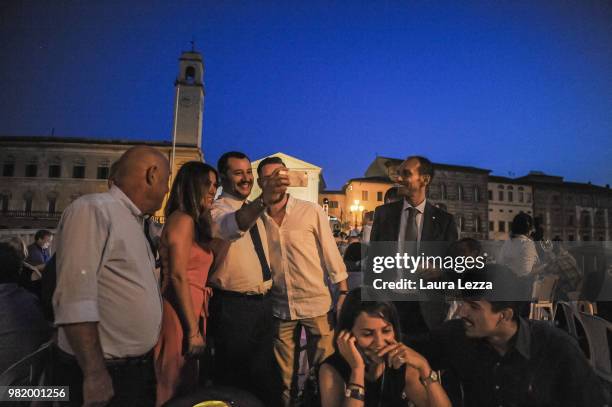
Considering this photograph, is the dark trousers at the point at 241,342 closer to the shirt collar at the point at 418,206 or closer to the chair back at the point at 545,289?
the shirt collar at the point at 418,206

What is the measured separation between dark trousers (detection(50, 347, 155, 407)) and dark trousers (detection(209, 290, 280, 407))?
2.66 feet

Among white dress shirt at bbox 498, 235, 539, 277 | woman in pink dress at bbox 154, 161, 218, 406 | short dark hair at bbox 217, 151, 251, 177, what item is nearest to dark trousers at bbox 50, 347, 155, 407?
woman in pink dress at bbox 154, 161, 218, 406

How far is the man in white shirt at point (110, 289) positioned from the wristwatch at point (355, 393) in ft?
3.46

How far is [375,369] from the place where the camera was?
1.97m

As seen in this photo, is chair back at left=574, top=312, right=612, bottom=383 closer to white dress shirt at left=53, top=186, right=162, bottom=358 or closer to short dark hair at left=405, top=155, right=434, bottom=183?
short dark hair at left=405, top=155, right=434, bottom=183

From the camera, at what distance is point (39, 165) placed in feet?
140

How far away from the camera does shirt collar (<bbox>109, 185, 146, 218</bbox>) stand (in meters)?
1.61

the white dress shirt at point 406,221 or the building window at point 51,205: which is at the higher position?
the building window at point 51,205

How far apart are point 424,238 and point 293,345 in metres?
1.43

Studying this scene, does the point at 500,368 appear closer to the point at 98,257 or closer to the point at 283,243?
the point at 283,243

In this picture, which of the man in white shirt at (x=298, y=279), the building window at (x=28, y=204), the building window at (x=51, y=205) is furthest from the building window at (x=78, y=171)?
the man in white shirt at (x=298, y=279)

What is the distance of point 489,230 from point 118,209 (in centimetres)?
5717

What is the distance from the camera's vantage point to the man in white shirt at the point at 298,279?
288 centimetres

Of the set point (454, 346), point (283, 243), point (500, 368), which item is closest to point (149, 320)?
point (283, 243)
